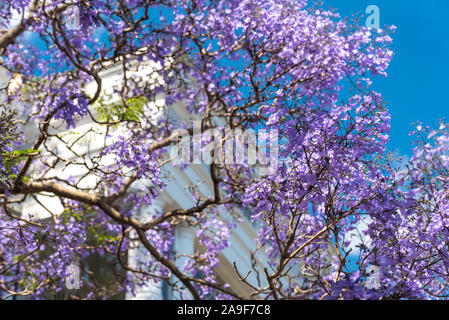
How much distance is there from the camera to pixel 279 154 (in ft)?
12.3

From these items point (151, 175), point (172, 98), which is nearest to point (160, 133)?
point (172, 98)

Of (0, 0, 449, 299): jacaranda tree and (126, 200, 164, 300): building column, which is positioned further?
(126, 200, 164, 300): building column

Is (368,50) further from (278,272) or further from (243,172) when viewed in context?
(278,272)

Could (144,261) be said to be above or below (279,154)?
above

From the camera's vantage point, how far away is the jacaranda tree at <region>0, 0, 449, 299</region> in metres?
3.78

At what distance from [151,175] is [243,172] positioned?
202cm

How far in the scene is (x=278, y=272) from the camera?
12.7 feet

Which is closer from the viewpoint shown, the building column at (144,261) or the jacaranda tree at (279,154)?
the jacaranda tree at (279,154)

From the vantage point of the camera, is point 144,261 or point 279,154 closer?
point 279,154

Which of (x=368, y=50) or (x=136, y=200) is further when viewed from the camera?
(x=136, y=200)

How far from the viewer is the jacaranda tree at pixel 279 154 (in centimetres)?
378
